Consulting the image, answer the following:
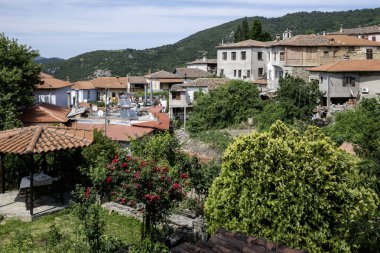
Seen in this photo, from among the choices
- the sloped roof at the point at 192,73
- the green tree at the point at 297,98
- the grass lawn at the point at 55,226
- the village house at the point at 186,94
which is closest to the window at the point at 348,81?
the green tree at the point at 297,98

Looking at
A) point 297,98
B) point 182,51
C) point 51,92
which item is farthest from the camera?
point 182,51

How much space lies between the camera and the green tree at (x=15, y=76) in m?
26.9

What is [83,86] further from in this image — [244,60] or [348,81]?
[348,81]

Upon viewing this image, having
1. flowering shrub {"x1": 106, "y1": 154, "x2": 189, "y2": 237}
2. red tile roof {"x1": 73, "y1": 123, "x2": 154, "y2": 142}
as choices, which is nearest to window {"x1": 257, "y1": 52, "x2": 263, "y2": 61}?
red tile roof {"x1": 73, "y1": 123, "x2": 154, "y2": 142}

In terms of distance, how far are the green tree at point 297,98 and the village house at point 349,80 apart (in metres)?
3.36

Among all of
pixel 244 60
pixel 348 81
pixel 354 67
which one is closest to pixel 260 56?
pixel 244 60

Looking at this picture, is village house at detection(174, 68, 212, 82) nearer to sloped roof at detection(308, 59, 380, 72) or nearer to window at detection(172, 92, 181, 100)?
window at detection(172, 92, 181, 100)

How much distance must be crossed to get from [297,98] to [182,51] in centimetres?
10173

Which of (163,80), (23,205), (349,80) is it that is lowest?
(23,205)

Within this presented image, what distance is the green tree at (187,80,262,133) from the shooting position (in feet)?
129

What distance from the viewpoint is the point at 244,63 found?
62.4 meters

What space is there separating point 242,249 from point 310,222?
11.6 feet

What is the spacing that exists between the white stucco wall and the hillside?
5131 cm

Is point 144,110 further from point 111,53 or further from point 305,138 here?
point 111,53
